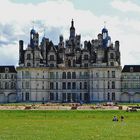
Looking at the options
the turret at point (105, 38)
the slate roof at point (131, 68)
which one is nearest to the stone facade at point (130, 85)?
the slate roof at point (131, 68)

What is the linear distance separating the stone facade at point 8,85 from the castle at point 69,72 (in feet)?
0.96

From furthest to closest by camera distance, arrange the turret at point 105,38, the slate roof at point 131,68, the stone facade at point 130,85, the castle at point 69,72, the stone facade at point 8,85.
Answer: the stone facade at point 8,85, the turret at point 105,38, the slate roof at point 131,68, the stone facade at point 130,85, the castle at point 69,72

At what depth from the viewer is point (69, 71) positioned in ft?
383

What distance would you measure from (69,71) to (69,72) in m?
0.24

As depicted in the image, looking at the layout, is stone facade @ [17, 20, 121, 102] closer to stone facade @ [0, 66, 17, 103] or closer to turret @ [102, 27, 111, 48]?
turret @ [102, 27, 111, 48]

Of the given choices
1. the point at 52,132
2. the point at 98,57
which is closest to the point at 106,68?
the point at 98,57

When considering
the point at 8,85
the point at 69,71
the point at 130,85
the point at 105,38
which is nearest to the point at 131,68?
the point at 130,85

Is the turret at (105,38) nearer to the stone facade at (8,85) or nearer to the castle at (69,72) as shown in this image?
the castle at (69,72)

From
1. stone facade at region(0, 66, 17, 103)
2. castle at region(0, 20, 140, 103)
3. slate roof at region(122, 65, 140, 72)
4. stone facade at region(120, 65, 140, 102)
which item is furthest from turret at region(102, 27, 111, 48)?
stone facade at region(0, 66, 17, 103)

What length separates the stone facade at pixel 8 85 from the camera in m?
118

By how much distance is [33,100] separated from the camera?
375 ft

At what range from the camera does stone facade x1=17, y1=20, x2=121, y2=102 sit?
371ft

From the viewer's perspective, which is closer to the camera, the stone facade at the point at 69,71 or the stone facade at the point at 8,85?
the stone facade at the point at 69,71

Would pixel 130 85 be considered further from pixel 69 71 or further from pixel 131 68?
pixel 69 71
